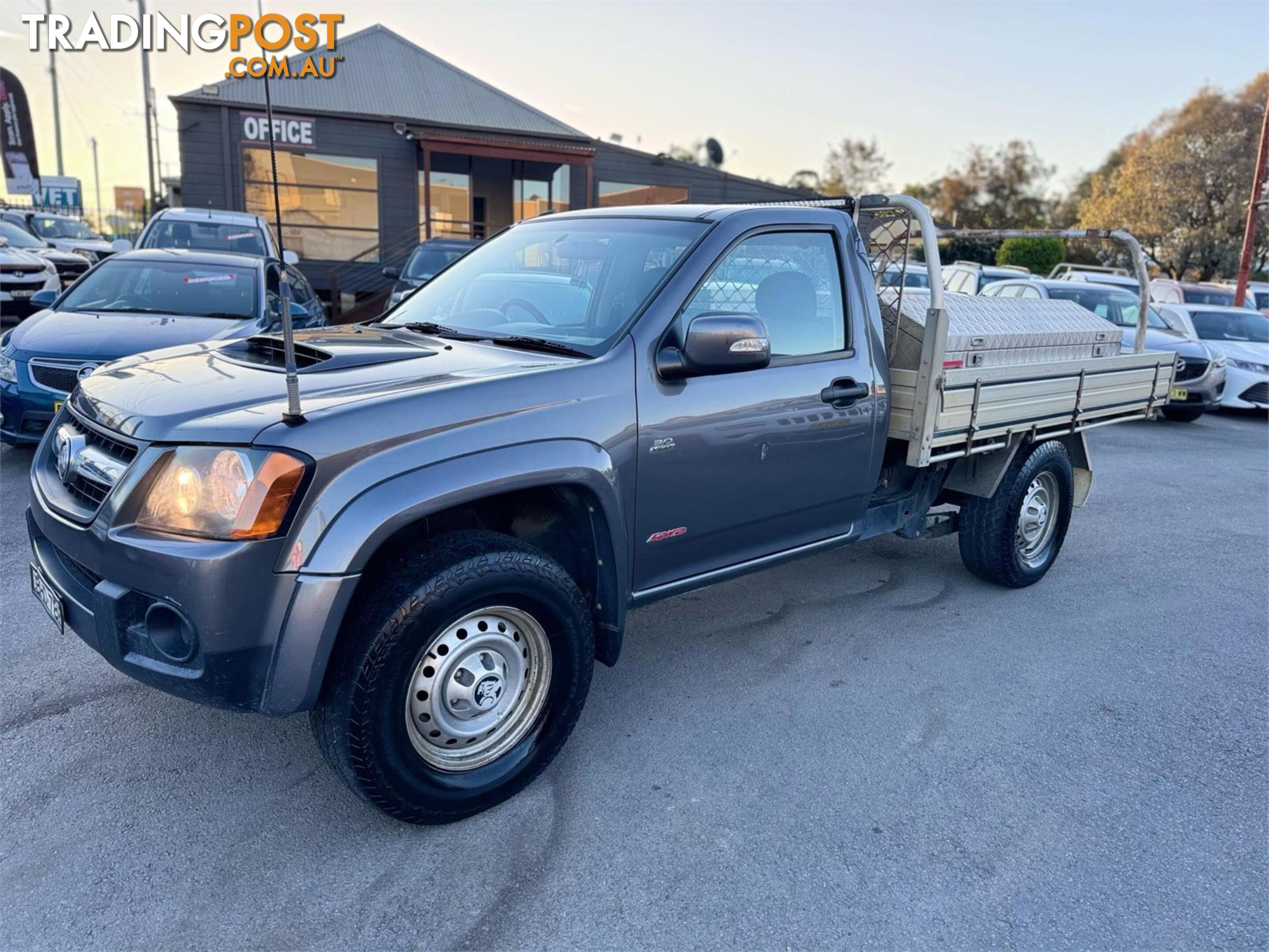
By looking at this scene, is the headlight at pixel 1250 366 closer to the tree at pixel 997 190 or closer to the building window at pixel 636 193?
the building window at pixel 636 193

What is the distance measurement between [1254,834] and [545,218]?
3711 millimetres

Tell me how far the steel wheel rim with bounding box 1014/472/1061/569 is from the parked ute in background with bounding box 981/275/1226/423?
22.8ft

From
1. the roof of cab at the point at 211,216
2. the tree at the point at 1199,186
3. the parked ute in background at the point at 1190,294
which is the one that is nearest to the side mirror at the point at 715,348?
the roof of cab at the point at 211,216

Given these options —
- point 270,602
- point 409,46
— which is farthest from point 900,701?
point 409,46

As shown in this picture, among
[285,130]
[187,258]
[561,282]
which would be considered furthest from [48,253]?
[561,282]

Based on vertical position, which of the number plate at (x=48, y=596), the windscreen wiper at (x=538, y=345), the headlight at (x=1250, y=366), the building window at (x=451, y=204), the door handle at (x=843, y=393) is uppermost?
the building window at (x=451, y=204)

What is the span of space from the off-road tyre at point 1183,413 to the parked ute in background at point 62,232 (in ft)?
65.1

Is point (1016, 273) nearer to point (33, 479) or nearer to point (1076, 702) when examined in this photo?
point (1076, 702)

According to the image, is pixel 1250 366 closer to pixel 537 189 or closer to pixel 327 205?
pixel 537 189

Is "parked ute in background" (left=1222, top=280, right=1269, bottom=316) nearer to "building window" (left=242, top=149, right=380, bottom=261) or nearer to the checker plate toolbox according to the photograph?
the checker plate toolbox

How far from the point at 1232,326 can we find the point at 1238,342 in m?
0.49

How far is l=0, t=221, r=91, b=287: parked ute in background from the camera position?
1662cm

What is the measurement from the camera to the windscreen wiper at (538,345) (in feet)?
10.3

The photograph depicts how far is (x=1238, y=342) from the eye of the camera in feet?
42.3
